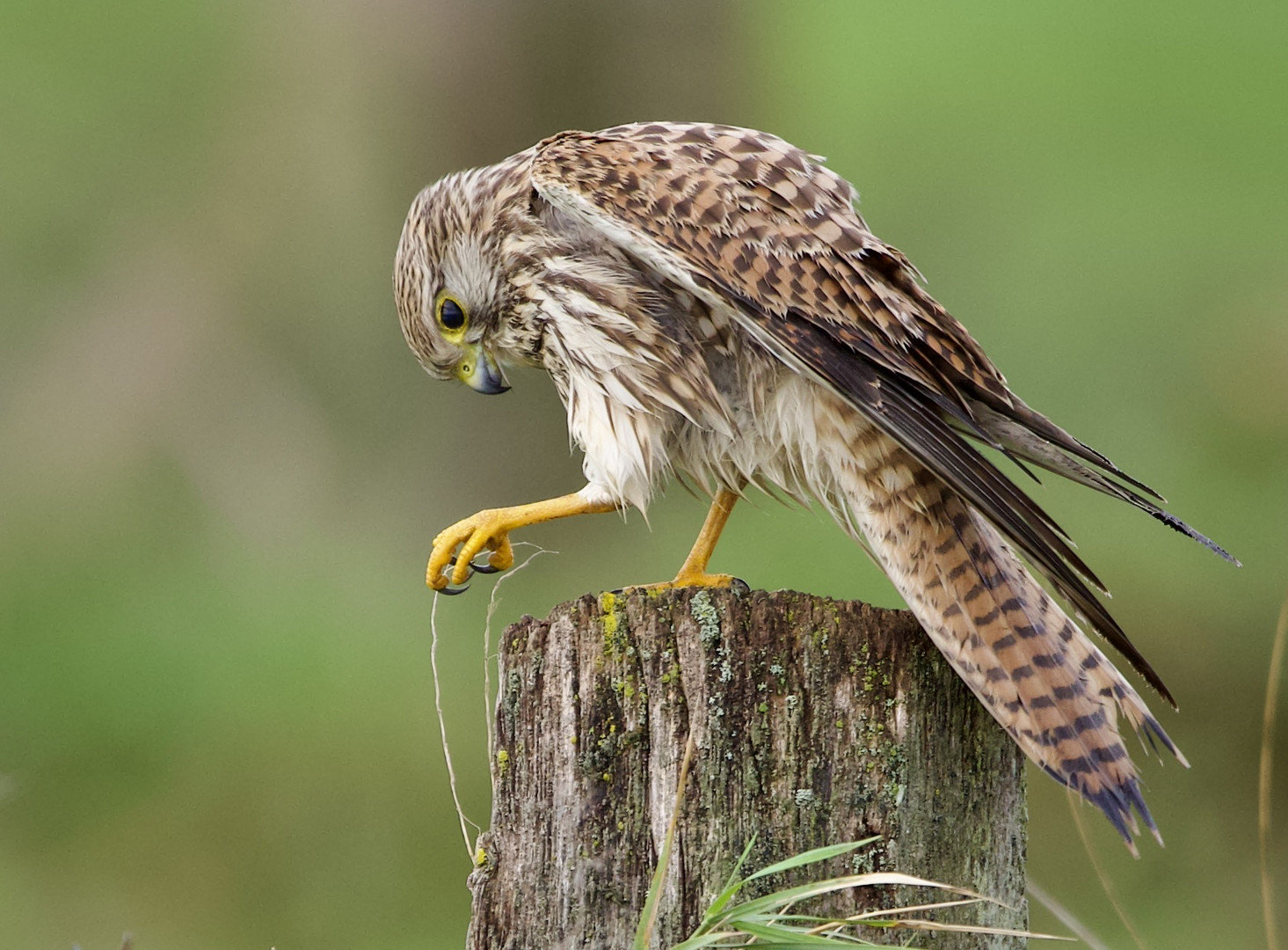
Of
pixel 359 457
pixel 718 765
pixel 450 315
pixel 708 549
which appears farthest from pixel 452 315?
pixel 359 457

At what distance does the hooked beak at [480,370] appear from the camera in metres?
3.39

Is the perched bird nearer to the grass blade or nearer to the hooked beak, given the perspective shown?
the hooked beak

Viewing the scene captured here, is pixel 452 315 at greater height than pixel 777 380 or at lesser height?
greater

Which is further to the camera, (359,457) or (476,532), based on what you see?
(359,457)

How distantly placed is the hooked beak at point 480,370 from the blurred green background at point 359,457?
8.25ft

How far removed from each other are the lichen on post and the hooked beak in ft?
3.96

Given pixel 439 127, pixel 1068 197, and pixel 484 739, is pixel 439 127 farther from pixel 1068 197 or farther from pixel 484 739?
pixel 1068 197

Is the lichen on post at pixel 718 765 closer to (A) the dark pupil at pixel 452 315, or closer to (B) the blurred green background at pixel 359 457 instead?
(A) the dark pupil at pixel 452 315

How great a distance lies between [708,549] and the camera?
313 centimetres

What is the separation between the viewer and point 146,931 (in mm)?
5207

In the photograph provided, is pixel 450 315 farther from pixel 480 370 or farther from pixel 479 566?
pixel 479 566

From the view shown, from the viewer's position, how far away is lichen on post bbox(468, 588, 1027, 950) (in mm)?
2164

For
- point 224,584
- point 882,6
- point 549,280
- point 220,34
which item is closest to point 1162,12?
point 882,6

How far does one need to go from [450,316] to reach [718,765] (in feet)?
5.04
